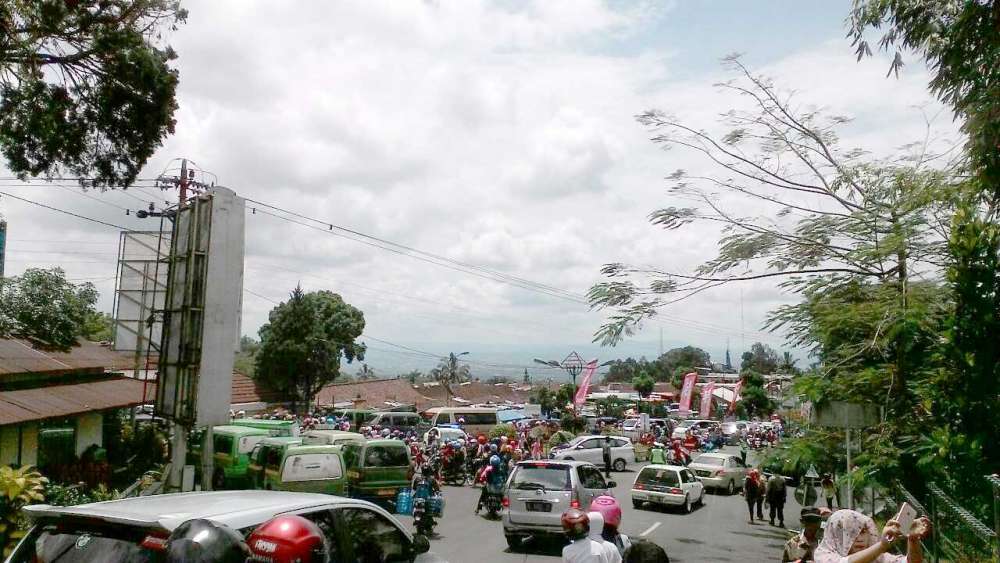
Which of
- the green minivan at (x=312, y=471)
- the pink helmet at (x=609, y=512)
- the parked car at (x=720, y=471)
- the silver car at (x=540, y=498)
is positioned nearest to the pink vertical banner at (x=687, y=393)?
the parked car at (x=720, y=471)

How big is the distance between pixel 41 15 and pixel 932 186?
13.8m

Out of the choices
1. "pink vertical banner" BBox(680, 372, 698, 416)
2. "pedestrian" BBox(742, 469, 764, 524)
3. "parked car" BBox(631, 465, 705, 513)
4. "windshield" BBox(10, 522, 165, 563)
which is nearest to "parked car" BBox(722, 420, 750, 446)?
"pink vertical banner" BBox(680, 372, 698, 416)

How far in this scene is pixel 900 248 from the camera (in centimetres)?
1116

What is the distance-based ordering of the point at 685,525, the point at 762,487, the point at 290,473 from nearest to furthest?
the point at 290,473 < the point at 685,525 < the point at 762,487

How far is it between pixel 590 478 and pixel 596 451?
16.1 meters

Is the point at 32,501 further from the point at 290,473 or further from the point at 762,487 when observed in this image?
the point at 762,487

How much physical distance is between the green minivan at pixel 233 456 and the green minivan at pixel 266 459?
76 cm

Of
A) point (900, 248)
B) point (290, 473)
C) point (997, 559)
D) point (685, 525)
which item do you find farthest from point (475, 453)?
point (997, 559)

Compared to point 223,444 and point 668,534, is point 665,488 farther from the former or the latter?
point 223,444

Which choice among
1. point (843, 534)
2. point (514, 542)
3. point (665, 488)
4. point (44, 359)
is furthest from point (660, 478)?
point (44, 359)

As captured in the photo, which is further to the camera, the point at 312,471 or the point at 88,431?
the point at 88,431

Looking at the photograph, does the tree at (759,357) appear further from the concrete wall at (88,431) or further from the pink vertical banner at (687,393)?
the concrete wall at (88,431)

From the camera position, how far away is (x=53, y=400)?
17.4 meters

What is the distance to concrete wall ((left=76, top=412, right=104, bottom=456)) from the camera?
2158 centimetres
